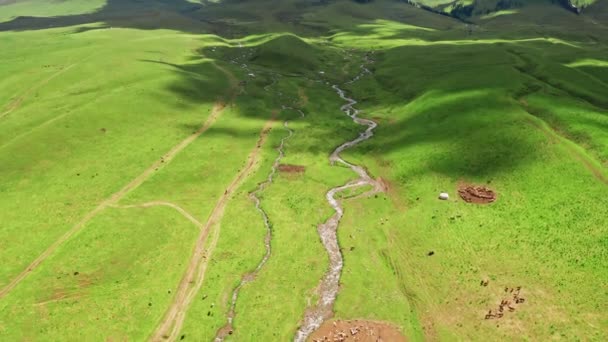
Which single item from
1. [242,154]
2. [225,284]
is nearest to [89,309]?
[225,284]

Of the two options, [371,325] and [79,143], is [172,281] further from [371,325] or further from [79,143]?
[79,143]

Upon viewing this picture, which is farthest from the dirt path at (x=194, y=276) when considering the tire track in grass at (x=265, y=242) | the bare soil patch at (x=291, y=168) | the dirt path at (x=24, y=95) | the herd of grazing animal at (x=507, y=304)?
the dirt path at (x=24, y=95)

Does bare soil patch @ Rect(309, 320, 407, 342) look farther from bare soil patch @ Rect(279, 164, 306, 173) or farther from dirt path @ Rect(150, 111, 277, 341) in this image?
bare soil patch @ Rect(279, 164, 306, 173)

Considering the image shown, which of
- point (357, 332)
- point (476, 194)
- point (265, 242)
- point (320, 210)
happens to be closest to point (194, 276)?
point (265, 242)

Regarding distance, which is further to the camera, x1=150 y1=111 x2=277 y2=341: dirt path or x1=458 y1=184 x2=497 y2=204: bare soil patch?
x1=458 y1=184 x2=497 y2=204: bare soil patch

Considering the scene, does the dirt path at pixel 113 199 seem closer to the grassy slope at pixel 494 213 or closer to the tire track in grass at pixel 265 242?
the tire track in grass at pixel 265 242

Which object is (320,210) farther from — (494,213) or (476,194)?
(494,213)

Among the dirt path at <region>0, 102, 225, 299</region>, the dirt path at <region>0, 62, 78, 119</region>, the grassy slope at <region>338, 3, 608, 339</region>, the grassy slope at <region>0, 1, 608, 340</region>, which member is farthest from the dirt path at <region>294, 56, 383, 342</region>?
the dirt path at <region>0, 62, 78, 119</region>
